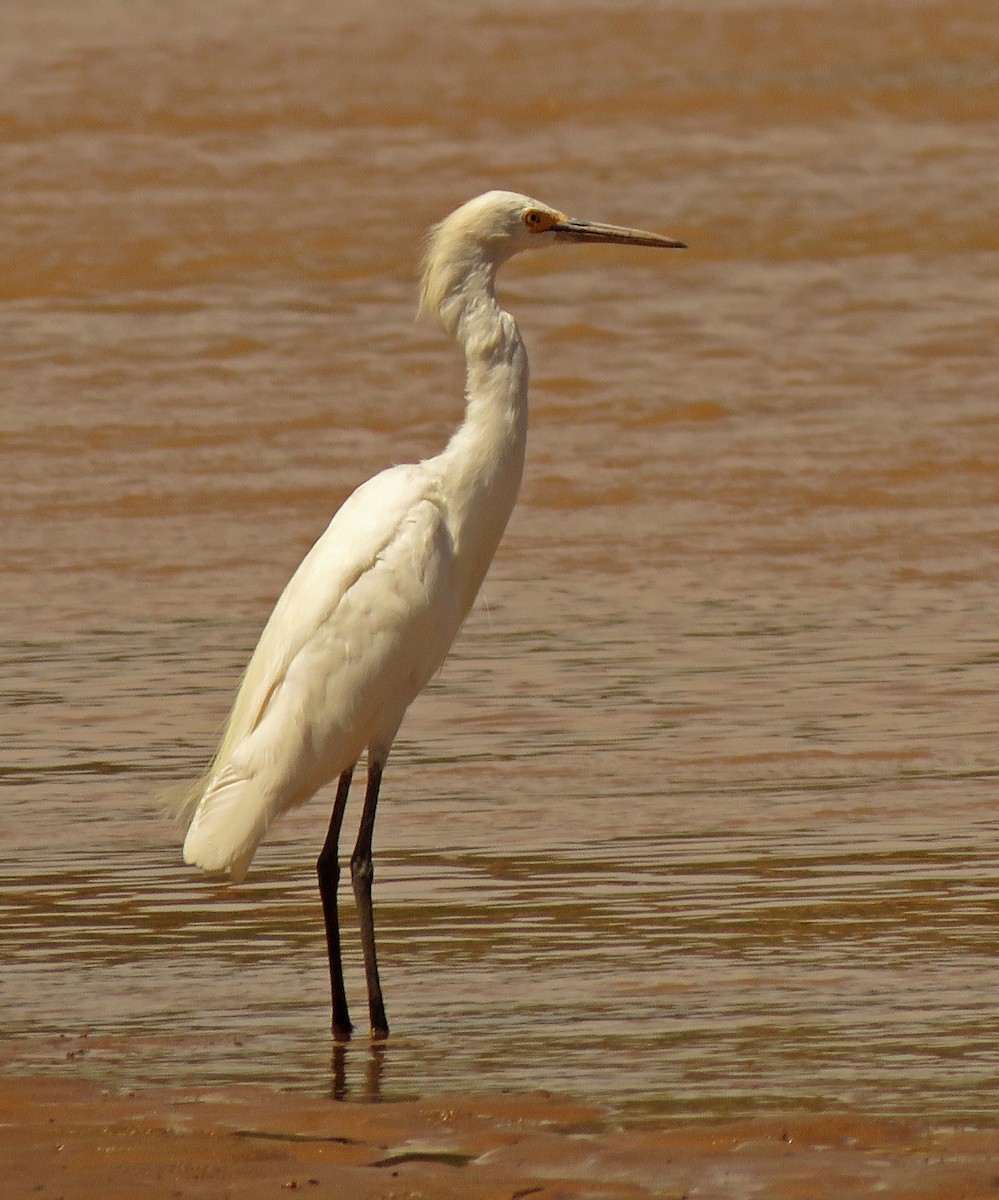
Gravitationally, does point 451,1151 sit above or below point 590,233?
below

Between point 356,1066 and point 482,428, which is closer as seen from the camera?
point 356,1066

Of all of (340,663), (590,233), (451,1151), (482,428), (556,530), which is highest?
(590,233)

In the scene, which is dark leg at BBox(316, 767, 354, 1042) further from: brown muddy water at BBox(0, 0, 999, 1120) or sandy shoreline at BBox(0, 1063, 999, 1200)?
sandy shoreline at BBox(0, 1063, 999, 1200)

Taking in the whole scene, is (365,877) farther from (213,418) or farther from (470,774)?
(213,418)

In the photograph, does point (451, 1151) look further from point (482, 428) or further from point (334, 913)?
point (482, 428)

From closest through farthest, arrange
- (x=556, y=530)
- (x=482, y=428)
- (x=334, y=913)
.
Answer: (x=334, y=913), (x=482, y=428), (x=556, y=530)

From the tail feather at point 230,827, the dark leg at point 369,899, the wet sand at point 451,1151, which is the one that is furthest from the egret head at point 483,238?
the wet sand at point 451,1151

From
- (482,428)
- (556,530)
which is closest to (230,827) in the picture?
(482,428)

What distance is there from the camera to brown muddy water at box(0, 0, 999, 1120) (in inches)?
216

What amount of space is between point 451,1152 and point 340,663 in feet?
4.94

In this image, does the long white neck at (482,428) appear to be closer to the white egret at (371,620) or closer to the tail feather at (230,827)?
the white egret at (371,620)

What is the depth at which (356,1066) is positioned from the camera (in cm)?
508

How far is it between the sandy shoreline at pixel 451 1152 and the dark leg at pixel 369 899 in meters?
0.65

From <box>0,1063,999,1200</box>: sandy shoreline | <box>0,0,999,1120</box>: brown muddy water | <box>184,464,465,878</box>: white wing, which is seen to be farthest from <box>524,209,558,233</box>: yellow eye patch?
<box>0,1063,999,1200</box>: sandy shoreline
